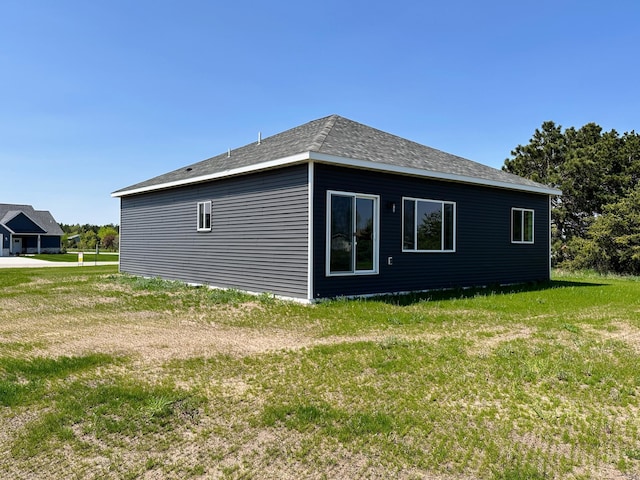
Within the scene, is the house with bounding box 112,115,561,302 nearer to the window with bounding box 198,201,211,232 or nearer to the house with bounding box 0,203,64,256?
the window with bounding box 198,201,211,232

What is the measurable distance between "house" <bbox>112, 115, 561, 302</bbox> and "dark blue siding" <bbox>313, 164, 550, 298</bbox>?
3 cm

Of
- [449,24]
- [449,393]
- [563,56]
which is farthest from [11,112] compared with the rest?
[563,56]

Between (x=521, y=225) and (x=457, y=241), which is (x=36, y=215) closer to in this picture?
(x=457, y=241)

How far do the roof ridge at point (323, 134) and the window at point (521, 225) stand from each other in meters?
6.08

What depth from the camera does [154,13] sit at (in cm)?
1204

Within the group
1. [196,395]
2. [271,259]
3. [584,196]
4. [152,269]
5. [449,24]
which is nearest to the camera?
[196,395]

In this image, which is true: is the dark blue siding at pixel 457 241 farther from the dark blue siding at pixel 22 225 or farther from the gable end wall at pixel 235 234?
the dark blue siding at pixel 22 225

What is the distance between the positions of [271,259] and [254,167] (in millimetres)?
2106

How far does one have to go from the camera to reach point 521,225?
1403cm

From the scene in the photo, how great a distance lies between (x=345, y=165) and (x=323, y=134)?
1.66m

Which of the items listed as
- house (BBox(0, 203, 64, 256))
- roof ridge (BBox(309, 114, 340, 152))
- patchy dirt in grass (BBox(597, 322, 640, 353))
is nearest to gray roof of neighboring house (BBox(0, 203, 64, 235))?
house (BBox(0, 203, 64, 256))

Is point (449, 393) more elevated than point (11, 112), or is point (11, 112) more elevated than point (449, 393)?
point (11, 112)

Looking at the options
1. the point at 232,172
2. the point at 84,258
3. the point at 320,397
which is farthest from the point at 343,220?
the point at 84,258

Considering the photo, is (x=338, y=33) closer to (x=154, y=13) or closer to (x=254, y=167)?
(x=154, y=13)
